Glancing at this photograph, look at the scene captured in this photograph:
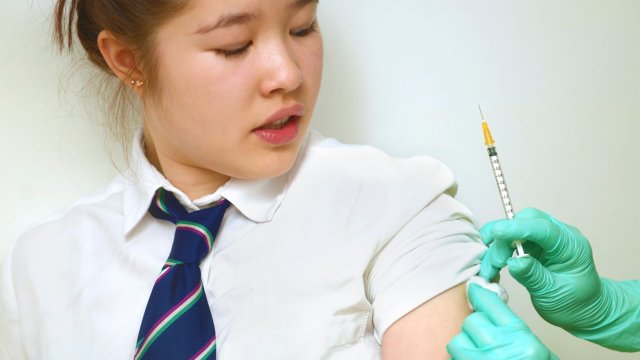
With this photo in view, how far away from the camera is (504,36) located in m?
1.78

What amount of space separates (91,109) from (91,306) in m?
0.52

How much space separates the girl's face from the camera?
1.28 meters

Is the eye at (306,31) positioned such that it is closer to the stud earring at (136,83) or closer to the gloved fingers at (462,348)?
the stud earring at (136,83)

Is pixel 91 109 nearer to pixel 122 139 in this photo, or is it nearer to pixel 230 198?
pixel 122 139

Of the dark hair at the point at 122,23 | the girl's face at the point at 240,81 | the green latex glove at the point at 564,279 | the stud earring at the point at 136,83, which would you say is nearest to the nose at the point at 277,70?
the girl's face at the point at 240,81

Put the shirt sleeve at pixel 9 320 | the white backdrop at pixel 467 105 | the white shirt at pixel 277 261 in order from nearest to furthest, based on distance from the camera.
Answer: the white shirt at pixel 277 261 → the shirt sleeve at pixel 9 320 → the white backdrop at pixel 467 105

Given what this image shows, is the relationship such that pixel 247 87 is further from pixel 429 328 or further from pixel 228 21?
pixel 429 328

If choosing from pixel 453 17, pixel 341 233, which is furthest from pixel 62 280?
pixel 453 17

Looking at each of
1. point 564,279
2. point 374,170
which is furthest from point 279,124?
point 564,279

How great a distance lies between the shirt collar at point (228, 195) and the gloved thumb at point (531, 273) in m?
0.49

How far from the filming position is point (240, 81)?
1.31 m

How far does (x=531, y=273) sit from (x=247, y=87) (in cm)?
58

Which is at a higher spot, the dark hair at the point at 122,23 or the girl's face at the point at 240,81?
the dark hair at the point at 122,23

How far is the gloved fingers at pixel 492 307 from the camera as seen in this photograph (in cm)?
121
